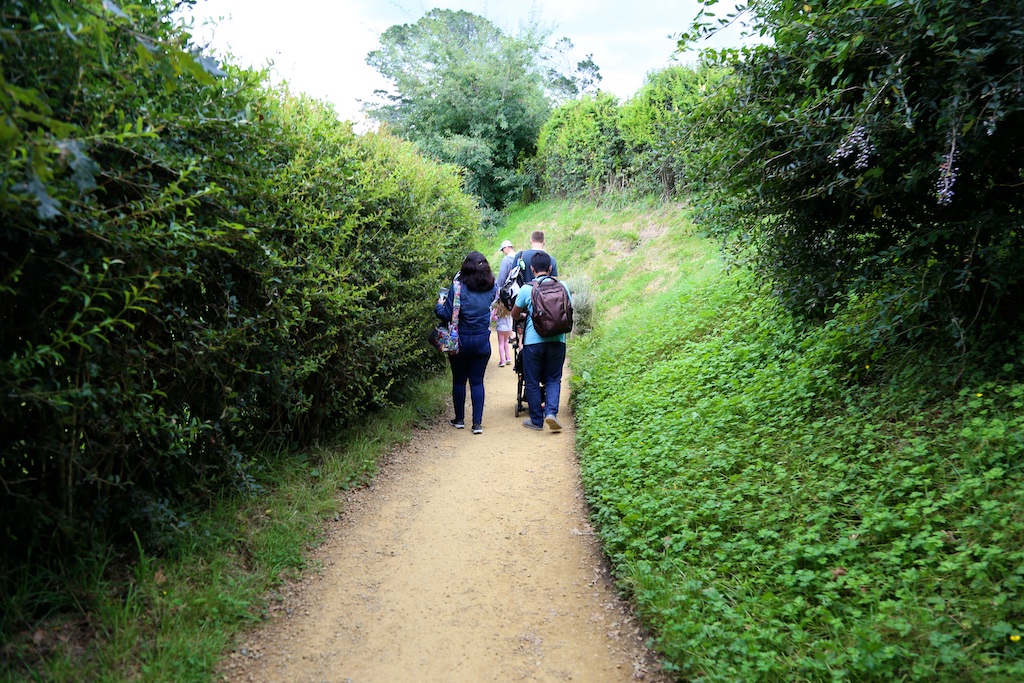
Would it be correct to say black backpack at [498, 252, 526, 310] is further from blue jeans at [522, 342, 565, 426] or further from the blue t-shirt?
blue jeans at [522, 342, 565, 426]

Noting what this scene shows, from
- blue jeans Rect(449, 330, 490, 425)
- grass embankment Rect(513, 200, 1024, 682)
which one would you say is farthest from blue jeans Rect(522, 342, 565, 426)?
grass embankment Rect(513, 200, 1024, 682)

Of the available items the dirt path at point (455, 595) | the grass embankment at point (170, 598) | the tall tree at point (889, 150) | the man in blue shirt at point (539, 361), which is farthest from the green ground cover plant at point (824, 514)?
the grass embankment at point (170, 598)

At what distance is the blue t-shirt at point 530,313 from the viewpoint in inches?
303

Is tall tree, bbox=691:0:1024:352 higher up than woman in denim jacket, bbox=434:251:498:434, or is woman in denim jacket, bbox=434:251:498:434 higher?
tall tree, bbox=691:0:1024:352

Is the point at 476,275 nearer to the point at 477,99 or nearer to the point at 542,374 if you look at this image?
the point at 542,374

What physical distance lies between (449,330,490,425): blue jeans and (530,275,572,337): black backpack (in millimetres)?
633

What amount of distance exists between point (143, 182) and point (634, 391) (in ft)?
18.2

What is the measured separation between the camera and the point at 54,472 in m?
3.39

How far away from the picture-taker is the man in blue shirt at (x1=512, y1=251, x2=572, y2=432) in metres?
7.71

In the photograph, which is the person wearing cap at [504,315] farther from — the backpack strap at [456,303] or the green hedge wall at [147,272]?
the green hedge wall at [147,272]

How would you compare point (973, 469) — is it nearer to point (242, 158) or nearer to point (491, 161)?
point (242, 158)

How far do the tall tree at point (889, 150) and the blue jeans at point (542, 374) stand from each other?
3.02m

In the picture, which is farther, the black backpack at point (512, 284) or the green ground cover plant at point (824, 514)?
the black backpack at point (512, 284)

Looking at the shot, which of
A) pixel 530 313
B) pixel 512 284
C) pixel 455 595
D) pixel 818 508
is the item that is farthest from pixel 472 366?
pixel 818 508
